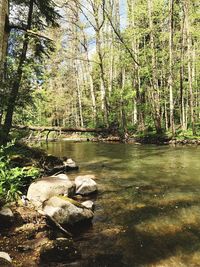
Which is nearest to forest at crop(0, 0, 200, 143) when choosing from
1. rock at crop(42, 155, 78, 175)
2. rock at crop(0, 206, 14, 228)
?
rock at crop(42, 155, 78, 175)

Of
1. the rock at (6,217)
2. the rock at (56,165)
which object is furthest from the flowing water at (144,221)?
the rock at (6,217)

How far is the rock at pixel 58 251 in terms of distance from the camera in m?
4.37

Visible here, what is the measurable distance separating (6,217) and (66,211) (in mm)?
1098

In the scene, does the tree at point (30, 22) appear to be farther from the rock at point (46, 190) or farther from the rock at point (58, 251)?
the rock at point (58, 251)

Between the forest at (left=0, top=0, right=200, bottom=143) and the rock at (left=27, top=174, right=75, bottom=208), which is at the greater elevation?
the forest at (left=0, top=0, right=200, bottom=143)

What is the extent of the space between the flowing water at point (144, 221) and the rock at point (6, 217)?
1320 mm

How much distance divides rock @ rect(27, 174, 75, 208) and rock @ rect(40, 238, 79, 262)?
1938mm

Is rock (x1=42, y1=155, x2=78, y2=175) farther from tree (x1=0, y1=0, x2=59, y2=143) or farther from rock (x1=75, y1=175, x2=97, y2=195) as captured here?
rock (x1=75, y1=175, x2=97, y2=195)

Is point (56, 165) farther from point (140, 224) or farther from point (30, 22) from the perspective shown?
point (30, 22)

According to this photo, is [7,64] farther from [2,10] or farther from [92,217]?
[92,217]

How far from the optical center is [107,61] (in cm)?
3691

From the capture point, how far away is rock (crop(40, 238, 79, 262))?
4.37m

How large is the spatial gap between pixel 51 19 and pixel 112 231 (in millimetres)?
12042

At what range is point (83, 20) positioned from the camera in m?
29.4
